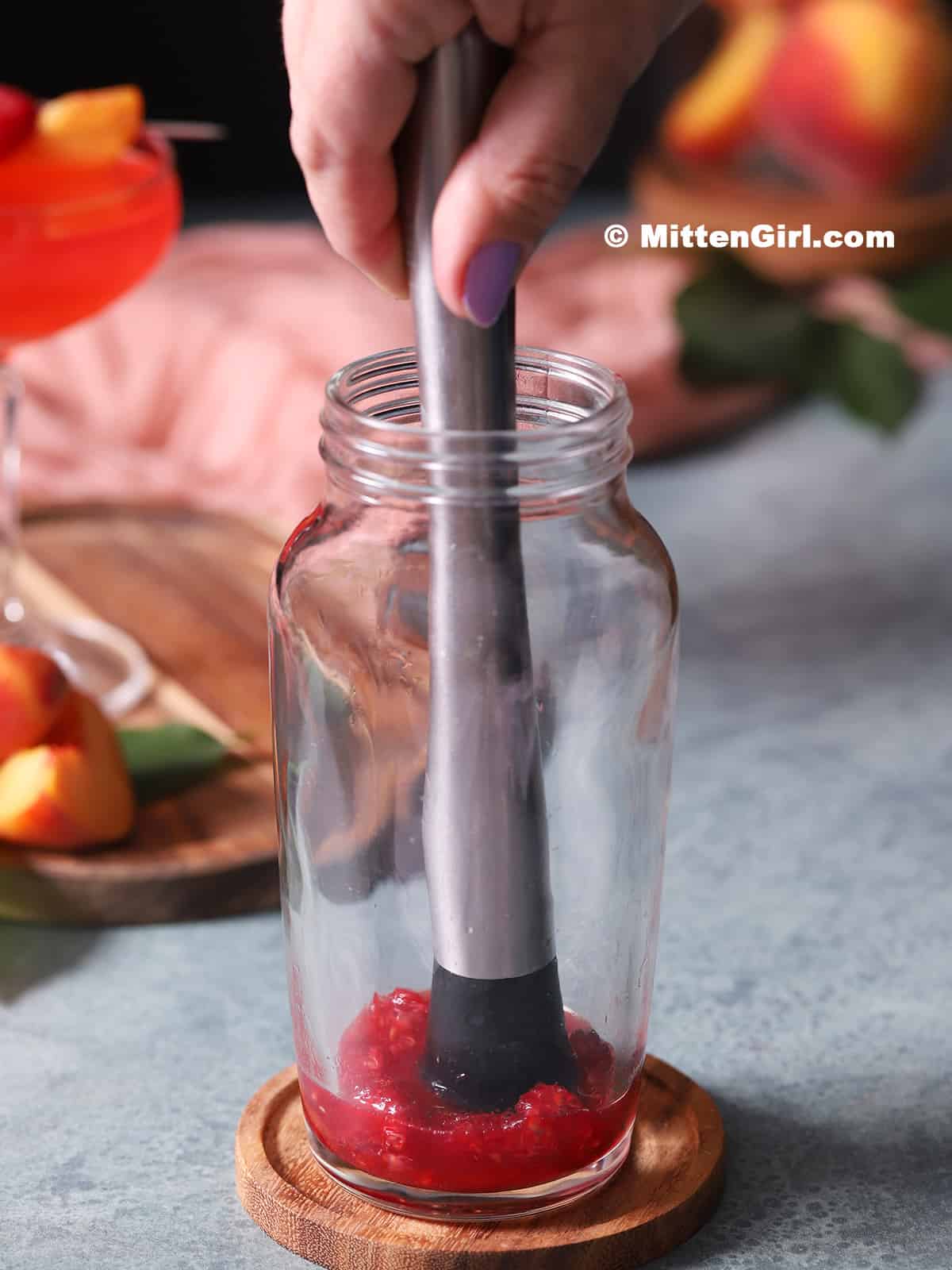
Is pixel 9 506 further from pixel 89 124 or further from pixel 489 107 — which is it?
pixel 489 107

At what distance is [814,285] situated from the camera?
1628 mm

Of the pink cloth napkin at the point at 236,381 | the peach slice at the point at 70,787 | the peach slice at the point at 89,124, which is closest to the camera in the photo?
the peach slice at the point at 70,787

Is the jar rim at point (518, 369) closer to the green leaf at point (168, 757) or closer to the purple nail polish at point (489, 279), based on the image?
the purple nail polish at point (489, 279)

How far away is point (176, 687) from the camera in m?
1.08

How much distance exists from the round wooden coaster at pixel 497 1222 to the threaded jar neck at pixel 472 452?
0.26m

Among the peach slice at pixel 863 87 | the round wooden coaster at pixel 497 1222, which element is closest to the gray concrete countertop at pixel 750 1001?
the round wooden coaster at pixel 497 1222

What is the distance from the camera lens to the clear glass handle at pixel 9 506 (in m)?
1.13

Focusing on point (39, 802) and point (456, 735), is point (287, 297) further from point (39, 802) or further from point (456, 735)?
point (456, 735)

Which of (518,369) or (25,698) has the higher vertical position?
(518,369)

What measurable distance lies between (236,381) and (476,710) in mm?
893

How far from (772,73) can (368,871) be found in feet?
4.31

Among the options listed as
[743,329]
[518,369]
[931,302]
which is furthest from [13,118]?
[931,302]

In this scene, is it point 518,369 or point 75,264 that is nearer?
point 518,369

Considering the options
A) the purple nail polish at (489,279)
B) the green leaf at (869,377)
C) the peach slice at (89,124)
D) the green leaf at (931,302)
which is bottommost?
the green leaf at (869,377)
